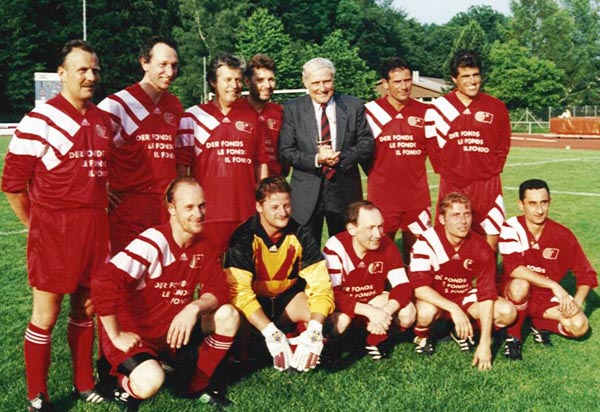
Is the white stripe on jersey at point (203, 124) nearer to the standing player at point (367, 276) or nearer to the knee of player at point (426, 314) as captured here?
the standing player at point (367, 276)

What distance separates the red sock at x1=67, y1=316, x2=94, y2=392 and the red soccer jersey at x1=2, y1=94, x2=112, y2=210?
2.54 feet

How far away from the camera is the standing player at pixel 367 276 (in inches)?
181

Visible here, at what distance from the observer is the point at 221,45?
188ft

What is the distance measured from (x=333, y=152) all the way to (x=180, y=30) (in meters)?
57.1

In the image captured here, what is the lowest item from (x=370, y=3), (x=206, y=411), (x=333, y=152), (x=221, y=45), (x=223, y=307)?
(x=206, y=411)

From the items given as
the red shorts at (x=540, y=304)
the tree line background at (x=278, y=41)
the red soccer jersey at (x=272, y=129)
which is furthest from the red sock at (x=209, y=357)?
the tree line background at (x=278, y=41)

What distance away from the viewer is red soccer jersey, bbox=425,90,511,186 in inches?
217

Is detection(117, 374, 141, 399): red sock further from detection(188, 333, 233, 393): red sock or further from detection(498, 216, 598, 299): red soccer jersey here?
detection(498, 216, 598, 299): red soccer jersey

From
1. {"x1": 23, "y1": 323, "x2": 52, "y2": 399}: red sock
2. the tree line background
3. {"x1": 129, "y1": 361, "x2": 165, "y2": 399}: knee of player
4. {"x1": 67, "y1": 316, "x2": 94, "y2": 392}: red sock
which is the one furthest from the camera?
the tree line background

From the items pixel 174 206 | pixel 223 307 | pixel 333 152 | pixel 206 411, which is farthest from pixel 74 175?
pixel 333 152

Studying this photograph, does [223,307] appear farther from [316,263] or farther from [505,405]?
[505,405]

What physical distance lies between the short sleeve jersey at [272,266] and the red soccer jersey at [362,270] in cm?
29

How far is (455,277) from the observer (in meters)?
4.93

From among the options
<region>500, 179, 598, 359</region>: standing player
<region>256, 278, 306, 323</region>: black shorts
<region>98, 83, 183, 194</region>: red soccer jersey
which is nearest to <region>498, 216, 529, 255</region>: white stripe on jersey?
<region>500, 179, 598, 359</region>: standing player
